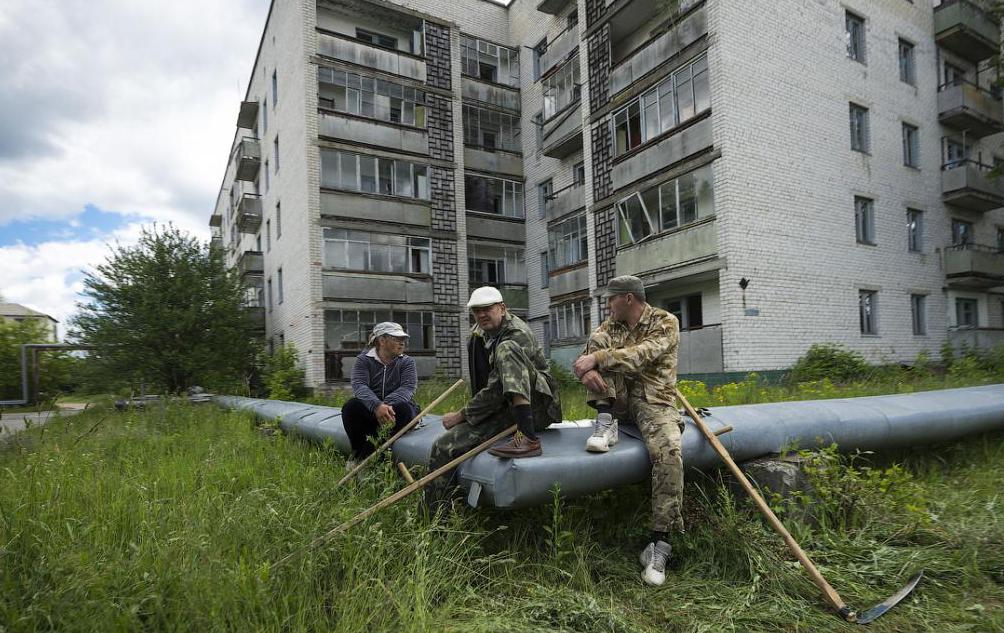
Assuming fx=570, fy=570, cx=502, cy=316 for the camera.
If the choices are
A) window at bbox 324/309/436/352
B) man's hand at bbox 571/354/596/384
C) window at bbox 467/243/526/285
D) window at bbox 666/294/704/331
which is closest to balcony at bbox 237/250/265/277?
window at bbox 324/309/436/352

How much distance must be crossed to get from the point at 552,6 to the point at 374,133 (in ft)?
26.0

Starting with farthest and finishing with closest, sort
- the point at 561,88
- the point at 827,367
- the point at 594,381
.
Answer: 1. the point at 561,88
2. the point at 827,367
3. the point at 594,381

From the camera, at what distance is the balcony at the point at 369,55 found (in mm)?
18688

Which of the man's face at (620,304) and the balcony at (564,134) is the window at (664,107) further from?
the man's face at (620,304)

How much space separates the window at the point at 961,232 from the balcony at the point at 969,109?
310cm

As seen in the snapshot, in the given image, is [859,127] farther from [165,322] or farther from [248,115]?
[248,115]

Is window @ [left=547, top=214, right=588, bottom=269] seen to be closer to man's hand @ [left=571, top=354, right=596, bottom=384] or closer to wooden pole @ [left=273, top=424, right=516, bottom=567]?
man's hand @ [left=571, top=354, right=596, bottom=384]

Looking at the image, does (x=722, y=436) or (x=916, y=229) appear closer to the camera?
(x=722, y=436)

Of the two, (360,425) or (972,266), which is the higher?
(972,266)

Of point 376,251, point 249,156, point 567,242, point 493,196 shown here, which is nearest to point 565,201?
point 567,242

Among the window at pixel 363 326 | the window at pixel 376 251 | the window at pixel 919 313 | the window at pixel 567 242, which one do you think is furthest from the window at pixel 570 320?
the window at pixel 919 313

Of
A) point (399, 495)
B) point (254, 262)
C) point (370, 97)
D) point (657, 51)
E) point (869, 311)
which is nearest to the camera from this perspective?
point (399, 495)

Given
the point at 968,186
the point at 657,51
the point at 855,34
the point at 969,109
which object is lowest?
the point at 968,186

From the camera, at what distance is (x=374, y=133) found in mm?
19344
